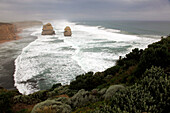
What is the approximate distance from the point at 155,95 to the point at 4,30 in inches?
2871

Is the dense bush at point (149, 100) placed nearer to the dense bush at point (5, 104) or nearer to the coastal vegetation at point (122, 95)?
the coastal vegetation at point (122, 95)

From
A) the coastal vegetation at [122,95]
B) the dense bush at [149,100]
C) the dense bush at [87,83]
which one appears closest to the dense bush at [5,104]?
the coastal vegetation at [122,95]

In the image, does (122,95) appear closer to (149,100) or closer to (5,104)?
(149,100)

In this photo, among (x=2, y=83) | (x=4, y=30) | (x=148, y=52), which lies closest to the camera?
(x=148, y=52)

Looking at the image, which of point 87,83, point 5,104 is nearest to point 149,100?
point 87,83

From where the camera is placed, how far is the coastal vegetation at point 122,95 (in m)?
4.11

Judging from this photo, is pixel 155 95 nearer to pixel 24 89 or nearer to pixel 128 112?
pixel 128 112

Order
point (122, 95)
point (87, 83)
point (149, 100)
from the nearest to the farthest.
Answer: point (149, 100)
point (122, 95)
point (87, 83)

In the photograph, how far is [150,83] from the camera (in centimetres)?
480

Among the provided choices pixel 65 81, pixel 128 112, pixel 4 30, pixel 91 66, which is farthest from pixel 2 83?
pixel 4 30

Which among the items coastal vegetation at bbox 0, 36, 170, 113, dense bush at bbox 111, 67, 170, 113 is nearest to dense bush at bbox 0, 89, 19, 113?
coastal vegetation at bbox 0, 36, 170, 113

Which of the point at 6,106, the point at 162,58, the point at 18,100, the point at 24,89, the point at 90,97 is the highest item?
the point at 162,58

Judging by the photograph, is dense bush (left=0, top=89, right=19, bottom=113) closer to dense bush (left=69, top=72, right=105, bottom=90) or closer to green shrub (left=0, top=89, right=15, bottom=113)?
green shrub (left=0, top=89, right=15, bottom=113)

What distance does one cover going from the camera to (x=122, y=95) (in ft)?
15.5
